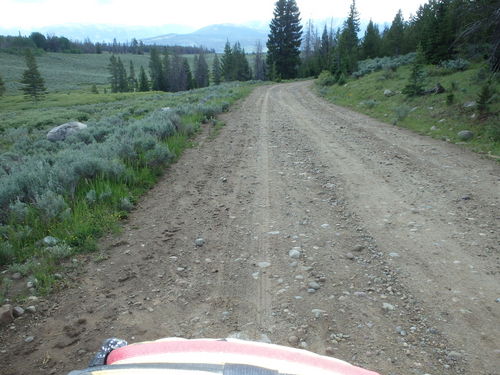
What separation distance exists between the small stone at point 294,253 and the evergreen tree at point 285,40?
181 ft

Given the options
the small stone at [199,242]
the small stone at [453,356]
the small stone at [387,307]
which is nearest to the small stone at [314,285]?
the small stone at [387,307]

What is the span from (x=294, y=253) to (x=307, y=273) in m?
0.46

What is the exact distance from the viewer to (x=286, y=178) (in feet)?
23.1

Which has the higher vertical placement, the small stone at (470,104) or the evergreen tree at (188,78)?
the evergreen tree at (188,78)

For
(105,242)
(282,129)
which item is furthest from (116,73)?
(105,242)

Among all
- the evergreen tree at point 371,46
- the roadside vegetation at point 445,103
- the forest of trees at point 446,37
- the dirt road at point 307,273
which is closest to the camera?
the dirt road at point 307,273

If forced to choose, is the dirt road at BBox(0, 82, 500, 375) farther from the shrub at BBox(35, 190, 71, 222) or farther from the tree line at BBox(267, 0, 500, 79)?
the tree line at BBox(267, 0, 500, 79)

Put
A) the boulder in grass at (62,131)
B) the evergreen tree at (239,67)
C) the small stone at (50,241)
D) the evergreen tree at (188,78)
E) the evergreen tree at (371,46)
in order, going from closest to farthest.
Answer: the small stone at (50,241), the boulder in grass at (62,131), the evergreen tree at (371,46), the evergreen tree at (239,67), the evergreen tree at (188,78)

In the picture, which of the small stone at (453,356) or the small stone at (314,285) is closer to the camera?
the small stone at (453,356)

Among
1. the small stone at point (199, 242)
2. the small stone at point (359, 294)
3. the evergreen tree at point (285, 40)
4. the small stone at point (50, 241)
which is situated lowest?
the small stone at point (199, 242)

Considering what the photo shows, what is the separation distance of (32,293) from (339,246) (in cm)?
374

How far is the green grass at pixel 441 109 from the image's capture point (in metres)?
9.59

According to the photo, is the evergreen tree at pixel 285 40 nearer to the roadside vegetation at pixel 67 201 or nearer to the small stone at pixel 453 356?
the roadside vegetation at pixel 67 201

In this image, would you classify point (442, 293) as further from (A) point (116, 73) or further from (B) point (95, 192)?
(A) point (116, 73)
